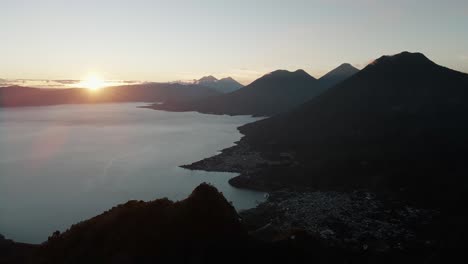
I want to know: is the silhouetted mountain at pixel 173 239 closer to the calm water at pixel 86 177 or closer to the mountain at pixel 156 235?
the mountain at pixel 156 235

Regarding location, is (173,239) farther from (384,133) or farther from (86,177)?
(384,133)

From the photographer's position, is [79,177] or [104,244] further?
[79,177]

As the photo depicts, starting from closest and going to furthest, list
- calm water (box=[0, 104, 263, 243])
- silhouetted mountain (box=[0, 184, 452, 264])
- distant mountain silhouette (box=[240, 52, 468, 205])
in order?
1. silhouetted mountain (box=[0, 184, 452, 264])
2. calm water (box=[0, 104, 263, 243])
3. distant mountain silhouette (box=[240, 52, 468, 205])

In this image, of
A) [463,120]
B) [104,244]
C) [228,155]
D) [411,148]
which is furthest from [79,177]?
[463,120]

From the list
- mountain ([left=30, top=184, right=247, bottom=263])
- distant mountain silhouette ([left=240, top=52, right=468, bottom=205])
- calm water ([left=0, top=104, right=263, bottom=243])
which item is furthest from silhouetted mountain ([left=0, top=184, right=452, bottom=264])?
distant mountain silhouette ([left=240, top=52, right=468, bottom=205])

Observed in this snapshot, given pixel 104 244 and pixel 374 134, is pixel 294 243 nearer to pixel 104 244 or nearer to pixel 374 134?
pixel 104 244

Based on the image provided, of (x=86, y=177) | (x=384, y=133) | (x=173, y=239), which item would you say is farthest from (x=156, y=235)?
(x=384, y=133)

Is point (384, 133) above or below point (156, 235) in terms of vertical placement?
below

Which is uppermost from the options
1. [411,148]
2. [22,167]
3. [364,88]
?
[364,88]

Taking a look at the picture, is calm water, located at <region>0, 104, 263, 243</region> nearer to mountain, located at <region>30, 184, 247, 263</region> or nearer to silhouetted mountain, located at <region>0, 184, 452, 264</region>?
mountain, located at <region>30, 184, 247, 263</region>
